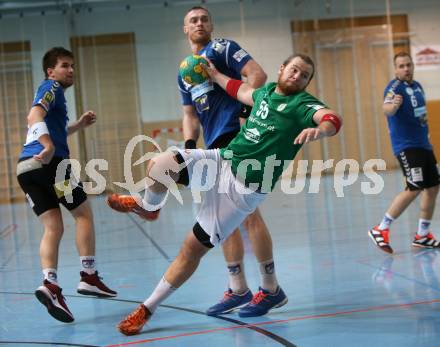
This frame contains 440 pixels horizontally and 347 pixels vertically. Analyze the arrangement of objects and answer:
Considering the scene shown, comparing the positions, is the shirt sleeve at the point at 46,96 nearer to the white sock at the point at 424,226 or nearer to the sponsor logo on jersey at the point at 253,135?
the sponsor logo on jersey at the point at 253,135

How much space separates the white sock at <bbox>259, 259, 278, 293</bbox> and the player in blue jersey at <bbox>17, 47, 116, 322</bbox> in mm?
1193

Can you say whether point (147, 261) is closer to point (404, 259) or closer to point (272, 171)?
point (404, 259)

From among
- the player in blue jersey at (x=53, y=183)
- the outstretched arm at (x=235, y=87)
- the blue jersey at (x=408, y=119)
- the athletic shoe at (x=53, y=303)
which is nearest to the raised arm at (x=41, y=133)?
the player in blue jersey at (x=53, y=183)

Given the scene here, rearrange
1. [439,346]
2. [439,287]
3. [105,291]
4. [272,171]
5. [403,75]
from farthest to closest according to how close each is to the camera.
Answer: [403,75], [105,291], [439,287], [272,171], [439,346]

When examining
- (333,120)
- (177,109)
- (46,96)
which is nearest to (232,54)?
(333,120)

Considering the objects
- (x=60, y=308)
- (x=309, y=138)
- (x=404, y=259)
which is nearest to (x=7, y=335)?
(x=60, y=308)

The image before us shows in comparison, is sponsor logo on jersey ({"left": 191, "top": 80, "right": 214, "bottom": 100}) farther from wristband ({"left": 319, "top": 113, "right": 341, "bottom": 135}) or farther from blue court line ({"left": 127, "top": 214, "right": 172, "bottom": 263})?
blue court line ({"left": 127, "top": 214, "right": 172, "bottom": 263})

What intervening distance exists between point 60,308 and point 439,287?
2.41m

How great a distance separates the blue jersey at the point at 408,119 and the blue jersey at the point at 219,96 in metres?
2.46

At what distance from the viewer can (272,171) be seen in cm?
371

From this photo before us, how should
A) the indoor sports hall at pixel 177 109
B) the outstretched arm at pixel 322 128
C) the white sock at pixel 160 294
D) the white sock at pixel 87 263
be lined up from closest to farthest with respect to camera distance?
the outstretched arm at pixel 322 128, the white sock at pixel 160 294, the white sock at pixel 87 263, the indoor sports hall at pixel 177 109

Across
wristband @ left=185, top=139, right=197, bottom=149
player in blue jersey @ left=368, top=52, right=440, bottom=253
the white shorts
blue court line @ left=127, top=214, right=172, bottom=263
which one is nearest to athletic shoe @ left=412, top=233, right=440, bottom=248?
player in blue jersey @ left=368, top=52, right=440, bottom=253

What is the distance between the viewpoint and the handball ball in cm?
413

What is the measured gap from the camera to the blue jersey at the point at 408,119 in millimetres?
6281
